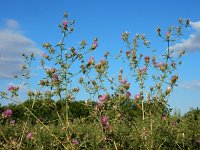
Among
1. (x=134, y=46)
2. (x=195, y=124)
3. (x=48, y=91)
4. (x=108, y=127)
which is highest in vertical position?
(x=134, y=46)

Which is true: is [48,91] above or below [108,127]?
above

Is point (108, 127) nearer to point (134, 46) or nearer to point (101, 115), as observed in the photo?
point (101, 115)

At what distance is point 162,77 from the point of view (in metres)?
6.73

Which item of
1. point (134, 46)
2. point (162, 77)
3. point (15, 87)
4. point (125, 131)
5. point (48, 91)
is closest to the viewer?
point (48, 91)

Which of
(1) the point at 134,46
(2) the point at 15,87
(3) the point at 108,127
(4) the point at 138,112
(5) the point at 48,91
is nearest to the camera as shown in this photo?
(3) the point at 108,127

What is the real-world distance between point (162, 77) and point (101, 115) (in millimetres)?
1709

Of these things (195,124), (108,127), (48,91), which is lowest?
(108,127)

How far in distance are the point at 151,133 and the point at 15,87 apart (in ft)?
6.48

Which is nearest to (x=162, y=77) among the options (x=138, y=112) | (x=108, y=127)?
(x=108, y=127)

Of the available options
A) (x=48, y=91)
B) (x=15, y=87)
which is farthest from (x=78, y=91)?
(x=15, y=87)

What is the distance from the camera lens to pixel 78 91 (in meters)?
5.96

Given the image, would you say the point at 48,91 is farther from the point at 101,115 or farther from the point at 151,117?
the point at 151,117

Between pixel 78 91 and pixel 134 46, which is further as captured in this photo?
pixel 134 46

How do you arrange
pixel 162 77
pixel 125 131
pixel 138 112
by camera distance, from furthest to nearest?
pixel 138 112
pixel 125 131
pixel 162 77
